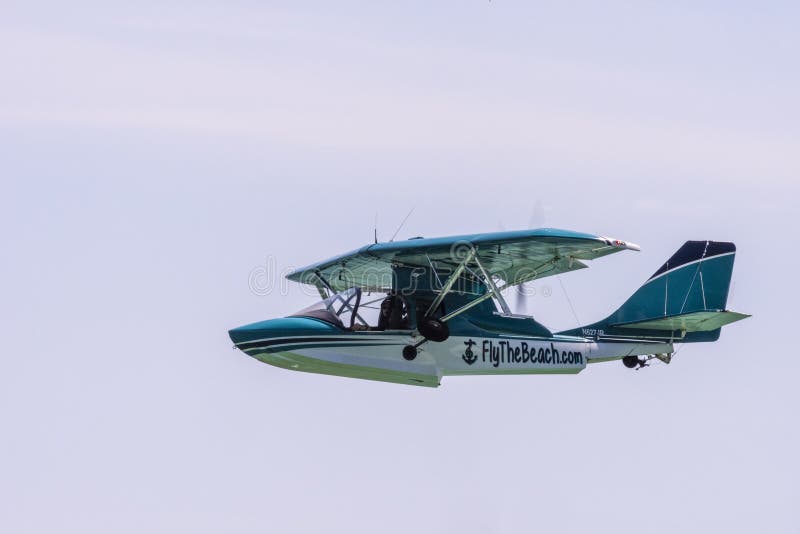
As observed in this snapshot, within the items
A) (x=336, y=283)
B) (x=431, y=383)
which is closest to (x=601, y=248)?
(x=431, y=383)

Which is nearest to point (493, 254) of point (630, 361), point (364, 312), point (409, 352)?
point (409, 352)

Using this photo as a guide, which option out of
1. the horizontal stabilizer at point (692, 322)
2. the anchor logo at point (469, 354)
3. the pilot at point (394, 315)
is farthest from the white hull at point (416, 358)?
the horizontal stabilizer at point (692, 322)

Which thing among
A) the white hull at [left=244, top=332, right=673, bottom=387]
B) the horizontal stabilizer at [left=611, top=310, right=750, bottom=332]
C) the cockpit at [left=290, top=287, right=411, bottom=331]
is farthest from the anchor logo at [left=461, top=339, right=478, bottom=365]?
the horizontal stabilizer at [left=611, top=310, right=750, bottom=332]

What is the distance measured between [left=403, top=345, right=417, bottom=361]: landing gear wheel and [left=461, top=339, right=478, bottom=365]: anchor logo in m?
1.04

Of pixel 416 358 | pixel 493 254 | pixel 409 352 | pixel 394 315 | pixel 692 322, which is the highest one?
pixel 493 254

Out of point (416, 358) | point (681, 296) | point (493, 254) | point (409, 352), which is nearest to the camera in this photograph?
point (493, 254)

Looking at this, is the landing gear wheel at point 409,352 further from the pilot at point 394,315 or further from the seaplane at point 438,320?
the pilot at point 394,315

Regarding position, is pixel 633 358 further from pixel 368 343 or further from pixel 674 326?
pixel 368 343

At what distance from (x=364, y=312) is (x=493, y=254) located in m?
2.88

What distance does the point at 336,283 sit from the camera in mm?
30312

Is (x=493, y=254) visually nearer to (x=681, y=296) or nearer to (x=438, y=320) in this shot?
(x=438, y=320)

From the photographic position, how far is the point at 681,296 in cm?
3012

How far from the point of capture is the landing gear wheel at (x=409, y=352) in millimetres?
26803

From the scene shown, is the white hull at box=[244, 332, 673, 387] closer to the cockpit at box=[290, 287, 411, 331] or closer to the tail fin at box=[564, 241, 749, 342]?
the cockpit at box=[290, 287, 411, 331]
